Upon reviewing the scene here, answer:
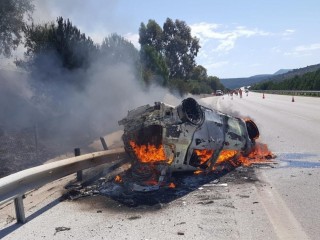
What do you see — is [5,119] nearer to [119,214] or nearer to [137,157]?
[137,157]

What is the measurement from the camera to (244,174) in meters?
7.33

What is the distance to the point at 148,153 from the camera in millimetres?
7008

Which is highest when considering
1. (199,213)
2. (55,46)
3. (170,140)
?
(55,46)

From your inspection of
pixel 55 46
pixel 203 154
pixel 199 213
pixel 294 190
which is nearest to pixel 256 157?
pixel 203 154

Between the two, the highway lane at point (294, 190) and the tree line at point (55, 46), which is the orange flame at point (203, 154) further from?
the tree line at point (55, 46)

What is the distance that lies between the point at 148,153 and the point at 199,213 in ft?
7.12

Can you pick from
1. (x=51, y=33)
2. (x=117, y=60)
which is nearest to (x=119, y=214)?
(x=51, y=33)

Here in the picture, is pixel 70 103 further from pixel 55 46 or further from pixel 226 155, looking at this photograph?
pixel 226 155

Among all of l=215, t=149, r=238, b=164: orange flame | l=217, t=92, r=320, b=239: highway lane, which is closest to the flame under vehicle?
l=215, t=149, r=238, b=164: orange flame

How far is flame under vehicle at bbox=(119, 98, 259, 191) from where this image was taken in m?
6.71

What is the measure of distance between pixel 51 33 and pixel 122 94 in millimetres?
6334

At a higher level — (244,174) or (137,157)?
(137,157)

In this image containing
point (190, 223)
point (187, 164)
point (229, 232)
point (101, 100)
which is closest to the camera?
point (229, 232)

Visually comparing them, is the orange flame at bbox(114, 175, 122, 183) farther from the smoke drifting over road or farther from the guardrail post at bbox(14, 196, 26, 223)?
the smoke drifting over road
